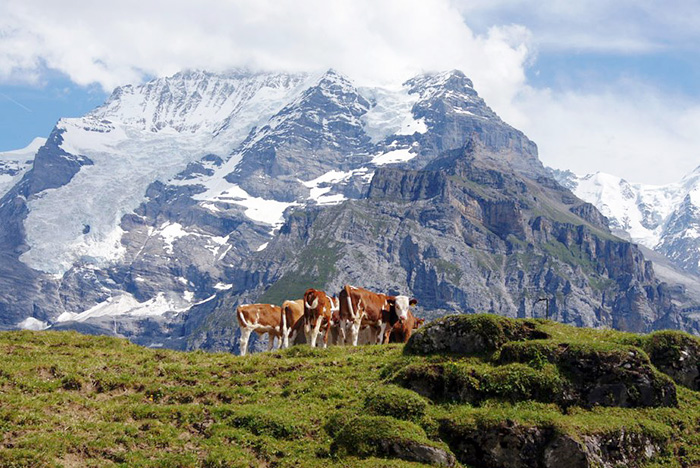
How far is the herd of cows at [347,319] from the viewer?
154ft

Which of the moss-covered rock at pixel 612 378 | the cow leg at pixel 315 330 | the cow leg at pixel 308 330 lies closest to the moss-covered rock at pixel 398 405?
the moss-covered rock at pixel 612 378

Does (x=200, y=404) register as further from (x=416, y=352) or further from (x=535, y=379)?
(x=535, y=379)

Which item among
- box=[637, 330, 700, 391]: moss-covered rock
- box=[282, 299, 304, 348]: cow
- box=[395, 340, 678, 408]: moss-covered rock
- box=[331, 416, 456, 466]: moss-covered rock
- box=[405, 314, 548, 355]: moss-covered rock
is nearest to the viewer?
box=[331, 416, 456, 466]: moss-covered rock

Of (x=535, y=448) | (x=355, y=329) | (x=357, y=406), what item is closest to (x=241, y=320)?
(x=355, y=329)

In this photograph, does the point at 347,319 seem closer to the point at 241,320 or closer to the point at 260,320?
the point at 260,320

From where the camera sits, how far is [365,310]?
155 feet

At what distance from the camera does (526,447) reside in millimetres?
25375

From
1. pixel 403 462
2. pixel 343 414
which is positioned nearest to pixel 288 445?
pixel 343 414

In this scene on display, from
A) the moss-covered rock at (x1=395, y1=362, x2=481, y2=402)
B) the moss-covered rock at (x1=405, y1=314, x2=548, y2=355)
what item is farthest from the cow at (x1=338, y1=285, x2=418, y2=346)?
the moss-covered rock at (x1=395, y1=362, x2=481, y2=402)

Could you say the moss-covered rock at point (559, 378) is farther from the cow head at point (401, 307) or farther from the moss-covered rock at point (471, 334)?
the cow head at point (401, 307)

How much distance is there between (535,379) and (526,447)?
3.61 meters

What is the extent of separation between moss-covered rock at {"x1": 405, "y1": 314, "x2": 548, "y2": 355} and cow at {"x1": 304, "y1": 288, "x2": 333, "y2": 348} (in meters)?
15.2

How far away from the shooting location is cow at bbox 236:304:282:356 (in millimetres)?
51719

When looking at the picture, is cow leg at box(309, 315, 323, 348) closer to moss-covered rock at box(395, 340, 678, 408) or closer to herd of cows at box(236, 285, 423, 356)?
herd of cows at box(236, 285, 423, 356)
